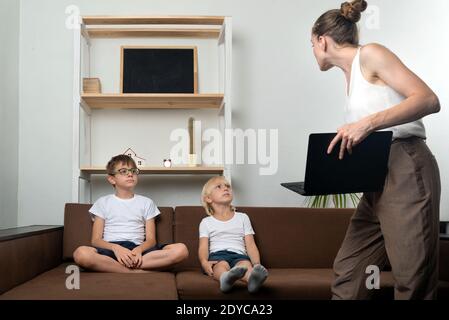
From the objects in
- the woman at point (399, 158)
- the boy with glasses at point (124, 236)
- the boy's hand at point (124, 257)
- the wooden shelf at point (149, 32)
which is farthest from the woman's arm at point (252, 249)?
the wooden shelf at point (149, 32)

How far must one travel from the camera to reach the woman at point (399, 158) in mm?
1550

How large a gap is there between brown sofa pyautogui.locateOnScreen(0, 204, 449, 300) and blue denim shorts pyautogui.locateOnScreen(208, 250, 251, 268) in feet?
0.36

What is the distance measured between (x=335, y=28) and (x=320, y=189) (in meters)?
0.50

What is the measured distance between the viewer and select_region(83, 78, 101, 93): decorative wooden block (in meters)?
3.53

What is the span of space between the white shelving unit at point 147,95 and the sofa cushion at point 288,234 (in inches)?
17.0

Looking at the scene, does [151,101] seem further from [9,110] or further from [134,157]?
[9,110]

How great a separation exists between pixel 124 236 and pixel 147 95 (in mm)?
863

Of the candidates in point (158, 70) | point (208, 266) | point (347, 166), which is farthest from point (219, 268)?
point (158, 70)

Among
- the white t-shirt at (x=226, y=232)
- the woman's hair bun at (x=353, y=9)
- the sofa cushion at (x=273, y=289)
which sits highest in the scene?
the woman's hair bun at (x=353, y=9)

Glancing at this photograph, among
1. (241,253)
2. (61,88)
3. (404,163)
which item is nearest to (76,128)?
(61,88)

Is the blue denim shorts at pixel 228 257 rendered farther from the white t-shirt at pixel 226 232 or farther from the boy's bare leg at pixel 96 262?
the boy's bare leg at pixel 96 262

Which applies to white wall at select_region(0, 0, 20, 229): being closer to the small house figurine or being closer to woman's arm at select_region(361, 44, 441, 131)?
the small house figurine

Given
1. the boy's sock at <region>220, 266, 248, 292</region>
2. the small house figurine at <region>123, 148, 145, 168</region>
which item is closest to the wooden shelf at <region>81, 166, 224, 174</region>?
the small house figurine at <region>123, 148, 145, 168</region>

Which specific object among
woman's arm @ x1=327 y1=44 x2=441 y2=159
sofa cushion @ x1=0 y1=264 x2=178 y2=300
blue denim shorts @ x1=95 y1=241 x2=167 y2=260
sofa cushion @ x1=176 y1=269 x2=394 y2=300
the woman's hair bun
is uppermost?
the woman's hair bun
